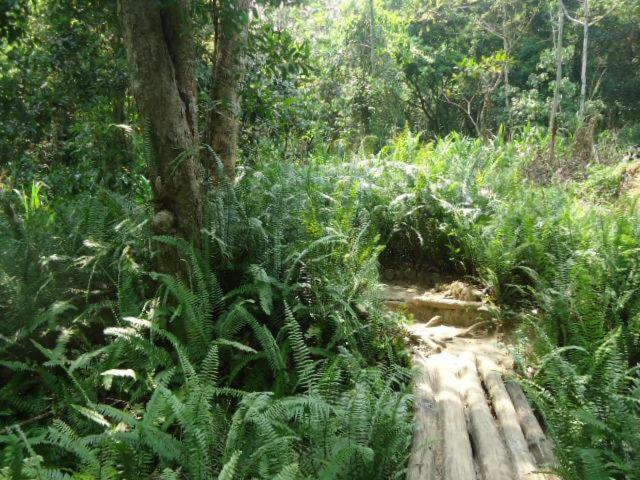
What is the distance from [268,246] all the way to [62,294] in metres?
1.43

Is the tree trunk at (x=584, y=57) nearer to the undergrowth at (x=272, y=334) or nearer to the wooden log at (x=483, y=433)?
the undergrowth at (x=272, y=334)

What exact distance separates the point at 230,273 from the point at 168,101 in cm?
128

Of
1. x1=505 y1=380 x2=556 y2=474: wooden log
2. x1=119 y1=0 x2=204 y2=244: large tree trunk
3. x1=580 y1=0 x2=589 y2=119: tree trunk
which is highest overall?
x1=580 y1=0 x2=589 y2=119: tree trunk

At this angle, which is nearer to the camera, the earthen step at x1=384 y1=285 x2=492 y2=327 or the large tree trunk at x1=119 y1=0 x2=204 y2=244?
the large tree trunk at x1=119 y1=0 x2=204 y2=244

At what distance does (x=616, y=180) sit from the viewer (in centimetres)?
776

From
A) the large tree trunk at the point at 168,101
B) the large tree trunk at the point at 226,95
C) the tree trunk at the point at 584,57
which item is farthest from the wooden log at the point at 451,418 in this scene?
the tree trunk at the point at 584,57

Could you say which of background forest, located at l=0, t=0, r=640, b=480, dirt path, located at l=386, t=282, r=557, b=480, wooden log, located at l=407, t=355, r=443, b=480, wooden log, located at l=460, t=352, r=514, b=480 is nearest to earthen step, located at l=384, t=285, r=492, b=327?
dirt path, located at l=386, t=282, r=557, b=480

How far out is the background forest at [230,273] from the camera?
2465mm

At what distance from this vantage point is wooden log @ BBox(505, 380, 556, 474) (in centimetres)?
276

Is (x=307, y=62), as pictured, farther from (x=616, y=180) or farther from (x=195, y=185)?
(x=616, y=180)

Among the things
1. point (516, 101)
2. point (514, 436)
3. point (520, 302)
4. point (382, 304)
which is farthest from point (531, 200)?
point (516, 101)

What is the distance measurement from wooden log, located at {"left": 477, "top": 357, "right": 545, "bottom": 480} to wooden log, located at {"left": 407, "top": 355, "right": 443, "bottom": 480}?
37 cm

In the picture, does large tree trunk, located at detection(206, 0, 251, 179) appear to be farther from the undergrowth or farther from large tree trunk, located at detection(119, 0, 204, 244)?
large tree trunk, located at detection(119, 0, 204, 244)

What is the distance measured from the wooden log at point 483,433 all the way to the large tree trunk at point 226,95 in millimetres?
2508
